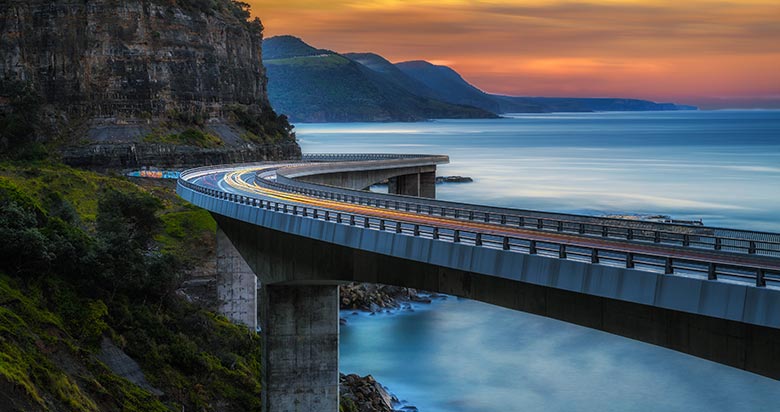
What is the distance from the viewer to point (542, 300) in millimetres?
26359

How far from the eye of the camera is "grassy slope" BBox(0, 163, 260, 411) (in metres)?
33.7

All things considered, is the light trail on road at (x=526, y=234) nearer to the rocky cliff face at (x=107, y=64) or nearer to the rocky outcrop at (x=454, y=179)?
the rocky cliff face at (x=107, y=64)

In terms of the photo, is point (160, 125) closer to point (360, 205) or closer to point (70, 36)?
point (70, 36)

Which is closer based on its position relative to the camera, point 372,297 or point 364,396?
point 364,396

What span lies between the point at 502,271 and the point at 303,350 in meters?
16.5

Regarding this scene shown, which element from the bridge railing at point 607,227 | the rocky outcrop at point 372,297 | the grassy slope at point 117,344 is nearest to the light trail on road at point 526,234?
the bridge railing at point 607,227

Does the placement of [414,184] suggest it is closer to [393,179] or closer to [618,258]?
[393,179]

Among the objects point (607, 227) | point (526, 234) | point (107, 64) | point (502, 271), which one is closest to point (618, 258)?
point (502, 271)

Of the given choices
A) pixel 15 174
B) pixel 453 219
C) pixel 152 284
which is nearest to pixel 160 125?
pixel 15 174

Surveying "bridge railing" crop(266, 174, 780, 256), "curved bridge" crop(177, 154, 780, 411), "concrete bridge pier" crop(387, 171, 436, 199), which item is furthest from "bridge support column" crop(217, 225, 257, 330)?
"concrete bridge pier" crop(387, 171, 436, 199)

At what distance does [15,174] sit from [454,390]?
43011 millimetres

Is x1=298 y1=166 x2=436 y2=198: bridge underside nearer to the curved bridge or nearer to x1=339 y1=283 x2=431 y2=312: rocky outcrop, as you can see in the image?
x1=339 y1=283 x2=431 y2=312: rocky outcrop

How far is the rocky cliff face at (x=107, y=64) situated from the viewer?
10075cm

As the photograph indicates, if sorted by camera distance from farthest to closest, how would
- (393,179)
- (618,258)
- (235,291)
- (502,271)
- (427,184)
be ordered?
(427,184) < (393,179) < (235,291) < (502,271) < (618,258)
